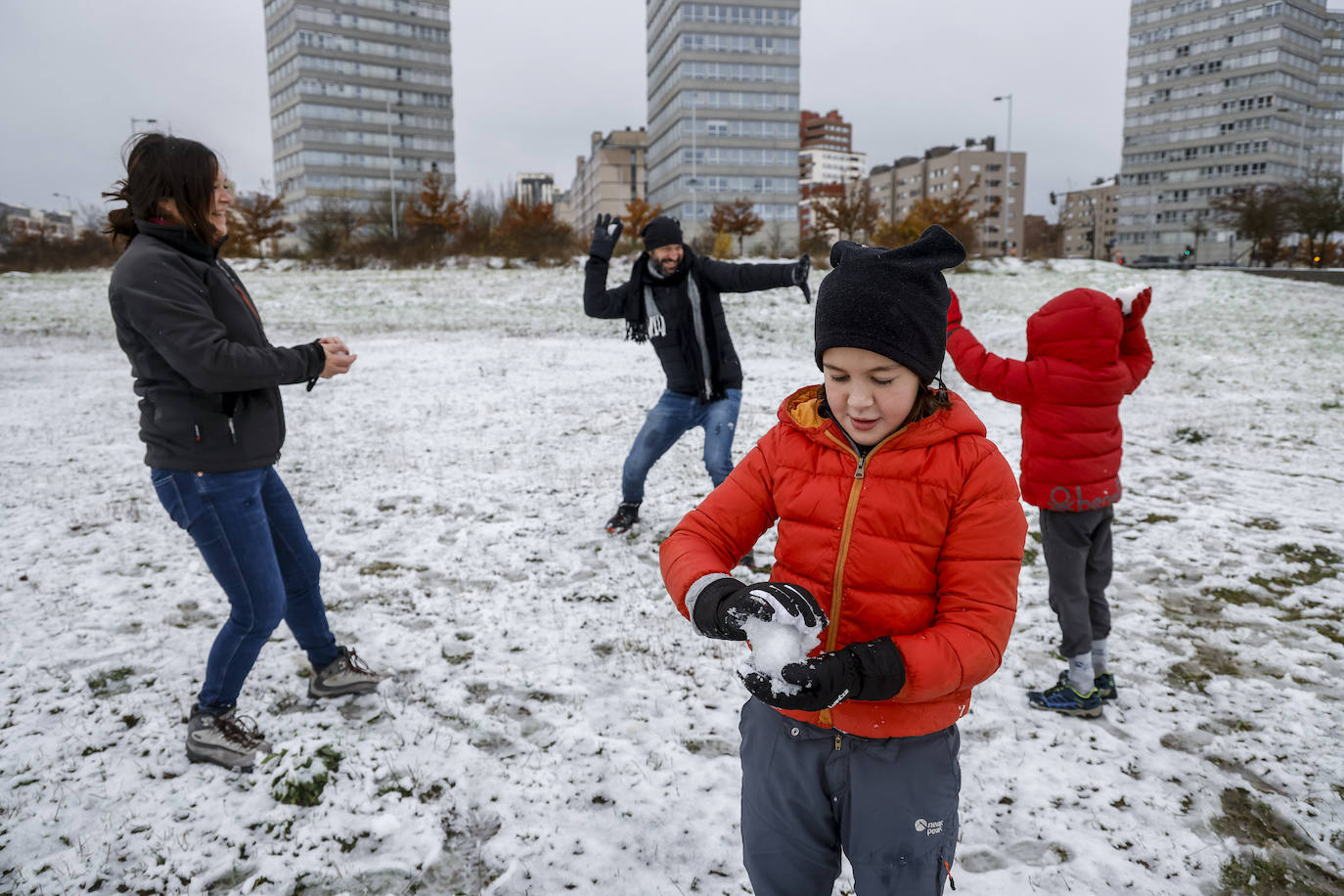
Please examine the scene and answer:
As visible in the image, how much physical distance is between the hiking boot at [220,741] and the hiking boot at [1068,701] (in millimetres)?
3575

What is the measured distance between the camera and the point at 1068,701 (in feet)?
11.3

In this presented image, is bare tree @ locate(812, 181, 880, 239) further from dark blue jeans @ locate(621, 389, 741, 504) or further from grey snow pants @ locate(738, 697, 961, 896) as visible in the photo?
grey snow pants @ locate(738, 697, 961, 896)

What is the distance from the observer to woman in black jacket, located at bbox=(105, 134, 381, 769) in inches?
100

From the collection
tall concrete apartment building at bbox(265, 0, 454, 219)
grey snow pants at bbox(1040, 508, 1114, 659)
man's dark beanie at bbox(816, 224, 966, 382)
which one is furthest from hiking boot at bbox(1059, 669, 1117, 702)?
tall concrete apartment building at bbox(265, 0, 454, 219)

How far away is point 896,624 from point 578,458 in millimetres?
6989

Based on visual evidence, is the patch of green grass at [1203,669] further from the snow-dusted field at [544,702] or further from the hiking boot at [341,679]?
the hiking boot at [341,679]

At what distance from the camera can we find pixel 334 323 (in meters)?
20.0

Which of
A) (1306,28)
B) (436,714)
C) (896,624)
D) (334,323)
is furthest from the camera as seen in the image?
(1306,28)

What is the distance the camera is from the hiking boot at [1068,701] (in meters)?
3.41

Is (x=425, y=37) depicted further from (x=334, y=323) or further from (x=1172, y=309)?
(x=1172, y=309)

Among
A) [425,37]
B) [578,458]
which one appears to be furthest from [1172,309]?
[425,37]

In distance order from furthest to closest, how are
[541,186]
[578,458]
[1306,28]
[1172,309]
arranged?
[541,186] → [1306,28] → [1172,309] → [578,458]

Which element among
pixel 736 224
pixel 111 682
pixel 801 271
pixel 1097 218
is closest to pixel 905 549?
pixel 801 271

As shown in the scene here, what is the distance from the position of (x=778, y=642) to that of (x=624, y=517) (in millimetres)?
4763
